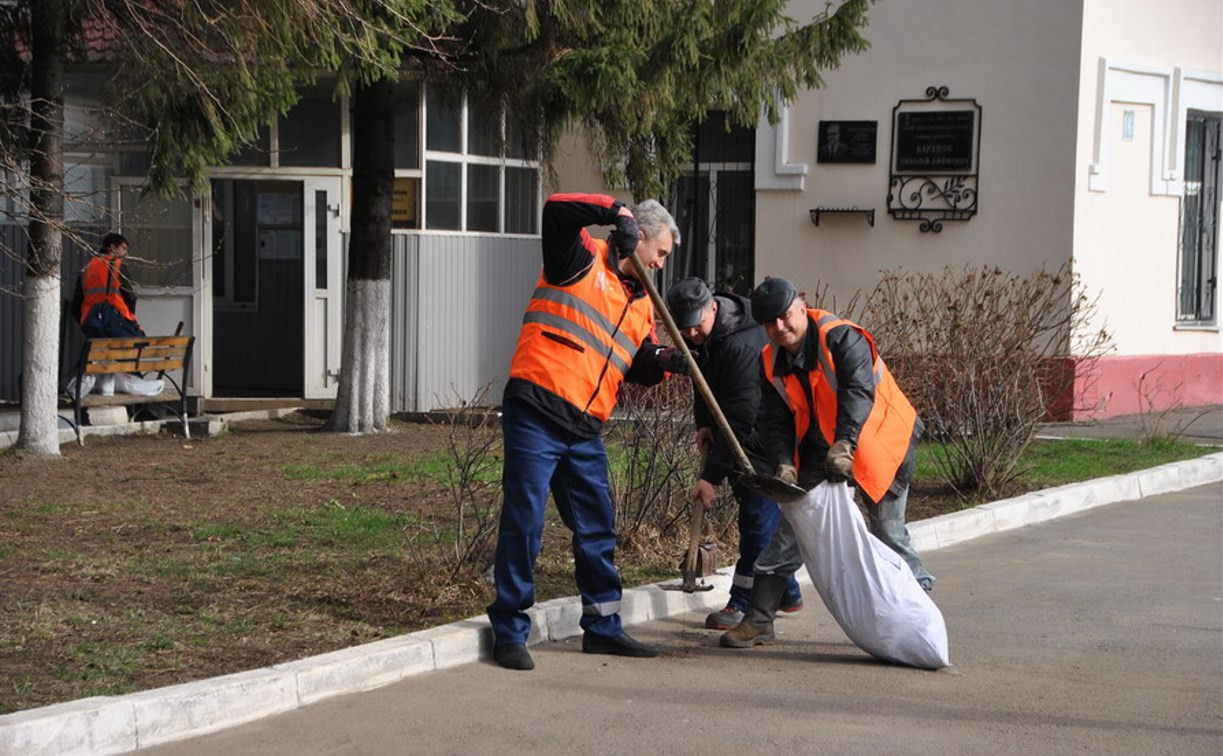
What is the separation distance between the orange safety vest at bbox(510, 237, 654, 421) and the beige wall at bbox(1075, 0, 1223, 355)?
33.3 ft

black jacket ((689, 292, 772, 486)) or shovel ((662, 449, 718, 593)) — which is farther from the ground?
black jacket ((689, 292, 772, 486))

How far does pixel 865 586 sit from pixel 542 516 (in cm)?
135

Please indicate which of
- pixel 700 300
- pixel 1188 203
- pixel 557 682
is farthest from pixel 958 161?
pixel 557 682

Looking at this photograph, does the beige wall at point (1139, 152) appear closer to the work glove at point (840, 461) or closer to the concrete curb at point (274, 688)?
the concrete curb at point (274, 688)

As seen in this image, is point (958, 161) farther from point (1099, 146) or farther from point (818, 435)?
point (818, 435)

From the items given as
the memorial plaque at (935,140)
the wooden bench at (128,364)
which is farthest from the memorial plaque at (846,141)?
the wooden bench at (128,364)

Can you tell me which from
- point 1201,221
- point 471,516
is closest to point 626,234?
point 471,516

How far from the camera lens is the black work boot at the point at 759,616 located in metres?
6.97

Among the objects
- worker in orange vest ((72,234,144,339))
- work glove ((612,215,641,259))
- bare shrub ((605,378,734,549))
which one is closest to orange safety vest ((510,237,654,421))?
work glove ((612,215,641,259))

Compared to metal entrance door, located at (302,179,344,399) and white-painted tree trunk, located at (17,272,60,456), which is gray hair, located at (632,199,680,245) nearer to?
white-painted tree trunk, located at (17,272,60,456)

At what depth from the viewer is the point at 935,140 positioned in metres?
16.0

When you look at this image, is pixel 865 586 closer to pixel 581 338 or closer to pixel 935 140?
pixel 581 338

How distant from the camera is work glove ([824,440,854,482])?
641 cm

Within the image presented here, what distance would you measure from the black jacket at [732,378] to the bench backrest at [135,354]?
275 inches
